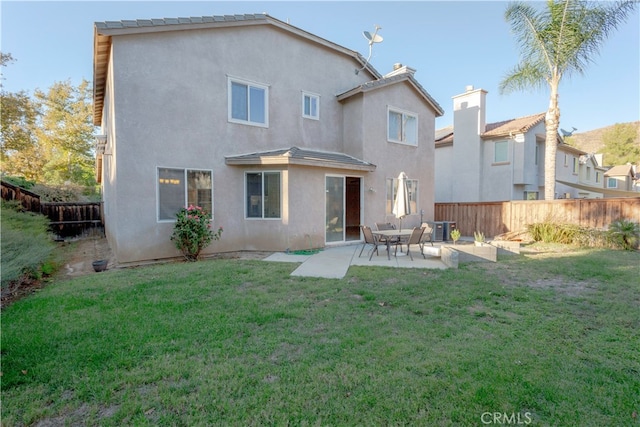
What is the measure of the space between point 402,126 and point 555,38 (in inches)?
338

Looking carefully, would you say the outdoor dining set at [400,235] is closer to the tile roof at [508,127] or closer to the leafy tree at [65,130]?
the tile roof at [508,127]

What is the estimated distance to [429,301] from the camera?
5930 mm

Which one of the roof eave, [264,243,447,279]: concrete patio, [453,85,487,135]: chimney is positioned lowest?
[264,243,447,279]: concrete patio

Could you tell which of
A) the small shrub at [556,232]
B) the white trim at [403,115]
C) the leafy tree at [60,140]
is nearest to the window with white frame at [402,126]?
the white trim at [403,115]

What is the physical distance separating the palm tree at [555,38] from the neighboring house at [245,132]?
5.93m

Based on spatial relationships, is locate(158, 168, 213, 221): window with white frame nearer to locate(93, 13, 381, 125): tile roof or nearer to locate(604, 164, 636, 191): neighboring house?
locate(93, 13, 381, 125): tile roof

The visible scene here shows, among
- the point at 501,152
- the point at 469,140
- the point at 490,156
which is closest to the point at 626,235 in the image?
the point at 501,152

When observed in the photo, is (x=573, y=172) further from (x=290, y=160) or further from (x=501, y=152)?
(x=290, y=160)

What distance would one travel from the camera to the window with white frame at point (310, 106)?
13.3 metres

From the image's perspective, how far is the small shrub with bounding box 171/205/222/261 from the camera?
9.88m

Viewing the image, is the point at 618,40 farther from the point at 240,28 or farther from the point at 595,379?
the point at 595,379

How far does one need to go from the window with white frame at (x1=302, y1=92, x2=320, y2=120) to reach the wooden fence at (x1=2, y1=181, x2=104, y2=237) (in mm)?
13950

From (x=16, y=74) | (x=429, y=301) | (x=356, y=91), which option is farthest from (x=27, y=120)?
(x=429, y=301)

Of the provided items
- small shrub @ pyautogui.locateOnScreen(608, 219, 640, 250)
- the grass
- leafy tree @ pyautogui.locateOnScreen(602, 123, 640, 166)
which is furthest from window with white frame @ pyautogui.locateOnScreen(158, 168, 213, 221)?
leafy tree @ pyautogui.locateOnScreen(602, 123, 640, 166)
